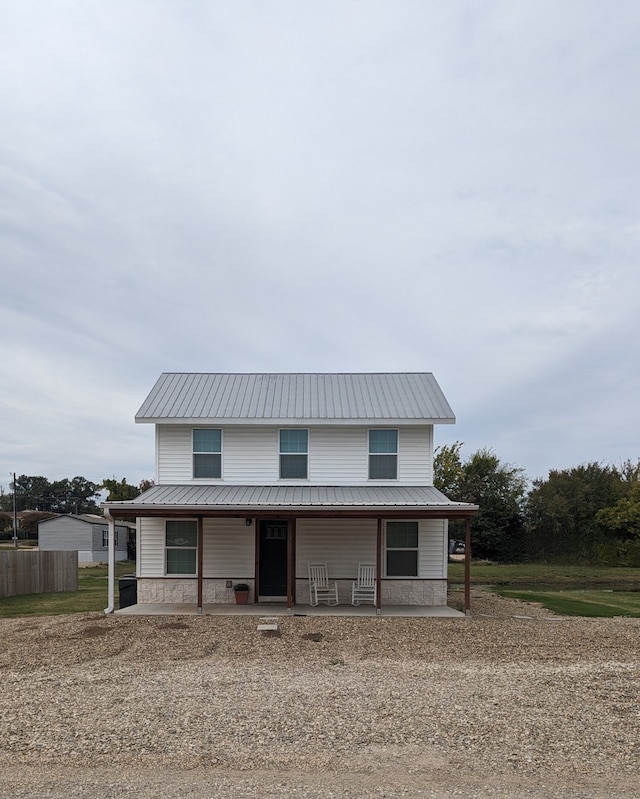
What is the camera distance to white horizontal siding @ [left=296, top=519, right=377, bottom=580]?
17.0 metres

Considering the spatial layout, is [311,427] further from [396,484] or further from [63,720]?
[63,720]

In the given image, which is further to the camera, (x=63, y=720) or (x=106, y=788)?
(x=63, y=720)

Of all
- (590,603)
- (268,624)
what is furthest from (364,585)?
(590,603)

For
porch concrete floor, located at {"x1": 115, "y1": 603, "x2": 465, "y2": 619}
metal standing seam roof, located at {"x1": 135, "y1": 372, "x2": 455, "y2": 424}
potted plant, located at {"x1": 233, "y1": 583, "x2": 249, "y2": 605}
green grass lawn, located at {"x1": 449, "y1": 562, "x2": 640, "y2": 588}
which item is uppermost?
metal standing seam roof, located at {"x1": 135, "y1": 372, "x2": 455, "y2": 424}

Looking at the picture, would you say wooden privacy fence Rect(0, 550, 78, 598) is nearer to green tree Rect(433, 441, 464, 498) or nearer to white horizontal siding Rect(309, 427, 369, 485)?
white horizontal siding Rect(309, 427, 369, 485)

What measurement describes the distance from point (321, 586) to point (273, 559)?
1475 millimetres

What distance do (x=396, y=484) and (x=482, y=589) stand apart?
916 cm

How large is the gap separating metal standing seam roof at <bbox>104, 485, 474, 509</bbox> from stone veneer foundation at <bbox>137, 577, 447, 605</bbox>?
7.43ft

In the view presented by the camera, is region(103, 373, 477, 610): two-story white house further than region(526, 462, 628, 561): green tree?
No

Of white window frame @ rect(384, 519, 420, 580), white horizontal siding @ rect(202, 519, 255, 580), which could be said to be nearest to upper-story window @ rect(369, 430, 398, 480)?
white window frame @ rect(384, 519, 420, 580)

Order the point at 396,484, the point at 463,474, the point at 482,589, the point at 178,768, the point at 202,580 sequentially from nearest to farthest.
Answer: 1. the point at 178,768
2. the point at 202,580
3. the point at 396,484
4. the point at 482,589
5. the point at 463,474

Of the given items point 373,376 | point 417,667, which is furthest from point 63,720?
point 373,376

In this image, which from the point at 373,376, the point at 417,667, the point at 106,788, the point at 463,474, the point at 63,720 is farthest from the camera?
the point at 463,474

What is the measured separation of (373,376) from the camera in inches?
802
